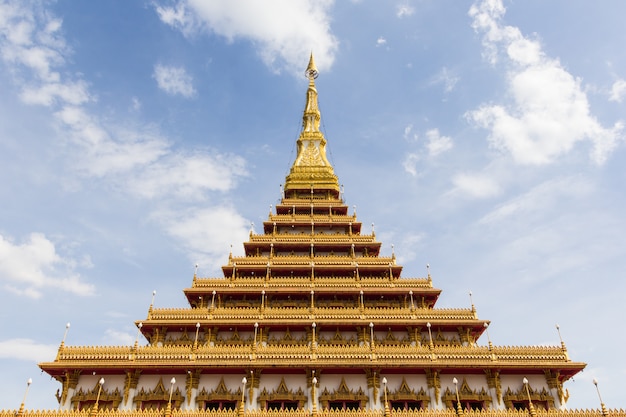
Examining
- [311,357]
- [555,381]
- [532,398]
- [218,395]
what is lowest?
[532,398]

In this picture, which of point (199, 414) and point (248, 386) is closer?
Result: point (199, 414)

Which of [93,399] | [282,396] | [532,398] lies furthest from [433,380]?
[93,399]

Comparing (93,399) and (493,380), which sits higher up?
(493,380)

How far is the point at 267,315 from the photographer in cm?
3331

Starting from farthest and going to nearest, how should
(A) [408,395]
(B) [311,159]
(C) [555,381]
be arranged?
1. (B) [311,159]
2. (C) [555,381]
3. (A) [408,395]

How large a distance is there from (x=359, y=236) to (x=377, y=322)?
41.1ft

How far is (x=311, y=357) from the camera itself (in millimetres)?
28984

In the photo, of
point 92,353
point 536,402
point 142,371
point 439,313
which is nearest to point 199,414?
point 142,371

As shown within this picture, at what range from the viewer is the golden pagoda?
28.6 m

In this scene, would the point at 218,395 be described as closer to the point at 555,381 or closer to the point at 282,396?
the point at 282,396

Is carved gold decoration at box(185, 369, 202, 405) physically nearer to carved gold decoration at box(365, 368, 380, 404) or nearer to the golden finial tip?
carved gold decoration at box(365, 368, 380, 404)

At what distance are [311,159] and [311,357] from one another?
32.7m

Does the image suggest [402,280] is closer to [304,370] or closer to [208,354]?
[304,370]

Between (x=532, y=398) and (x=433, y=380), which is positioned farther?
(x=433, y=380)
